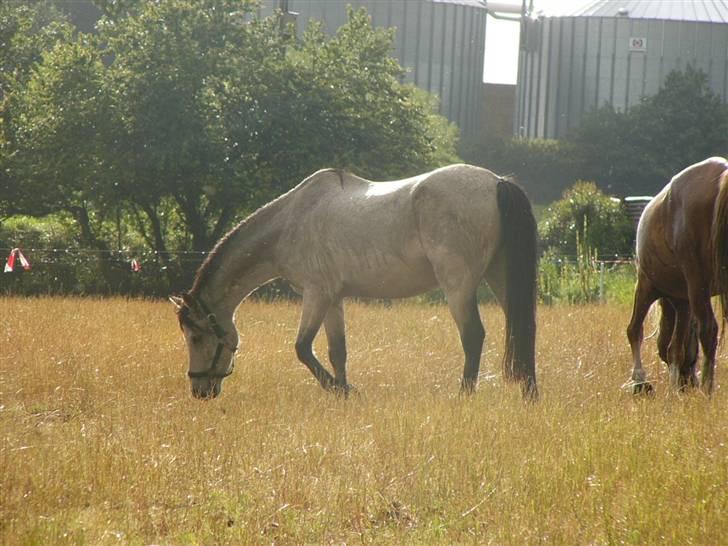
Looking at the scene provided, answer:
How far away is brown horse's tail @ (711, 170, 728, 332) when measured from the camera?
7.96 meters

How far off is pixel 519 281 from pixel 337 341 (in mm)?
1966

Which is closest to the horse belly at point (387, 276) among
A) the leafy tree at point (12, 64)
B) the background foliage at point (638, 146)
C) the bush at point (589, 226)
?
the leafy tree at point (12, 64)

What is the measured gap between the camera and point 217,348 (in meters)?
10.5

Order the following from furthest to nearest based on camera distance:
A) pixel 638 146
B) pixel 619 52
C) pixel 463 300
→ pixel 619 52 → pixel 638 146 → pixel 463 300

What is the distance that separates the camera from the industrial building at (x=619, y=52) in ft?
207

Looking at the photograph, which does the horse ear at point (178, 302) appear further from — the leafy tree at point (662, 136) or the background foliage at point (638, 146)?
the leafy tree at point (662, 136)

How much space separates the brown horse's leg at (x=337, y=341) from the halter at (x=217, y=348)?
0.80 meters

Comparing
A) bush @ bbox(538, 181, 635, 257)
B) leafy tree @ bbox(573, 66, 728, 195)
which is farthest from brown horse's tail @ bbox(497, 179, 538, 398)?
leafy tree @ bbox(573, 66, 728, 195)

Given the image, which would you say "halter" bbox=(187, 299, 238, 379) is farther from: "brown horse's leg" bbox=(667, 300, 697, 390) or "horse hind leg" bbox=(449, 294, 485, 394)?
"brown horse's leg" bbox=(667, 300, 697, 390)

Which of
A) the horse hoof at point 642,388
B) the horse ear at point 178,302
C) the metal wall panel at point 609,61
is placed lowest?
the horse hoof at point 642,388

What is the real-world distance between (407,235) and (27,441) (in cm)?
355

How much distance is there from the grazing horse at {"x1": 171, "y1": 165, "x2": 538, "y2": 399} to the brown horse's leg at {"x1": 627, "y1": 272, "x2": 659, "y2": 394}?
919 mm

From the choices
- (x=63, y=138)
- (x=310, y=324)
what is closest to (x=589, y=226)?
(x=63, y=138)

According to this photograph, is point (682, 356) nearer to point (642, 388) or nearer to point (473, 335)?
point (642, 388)
